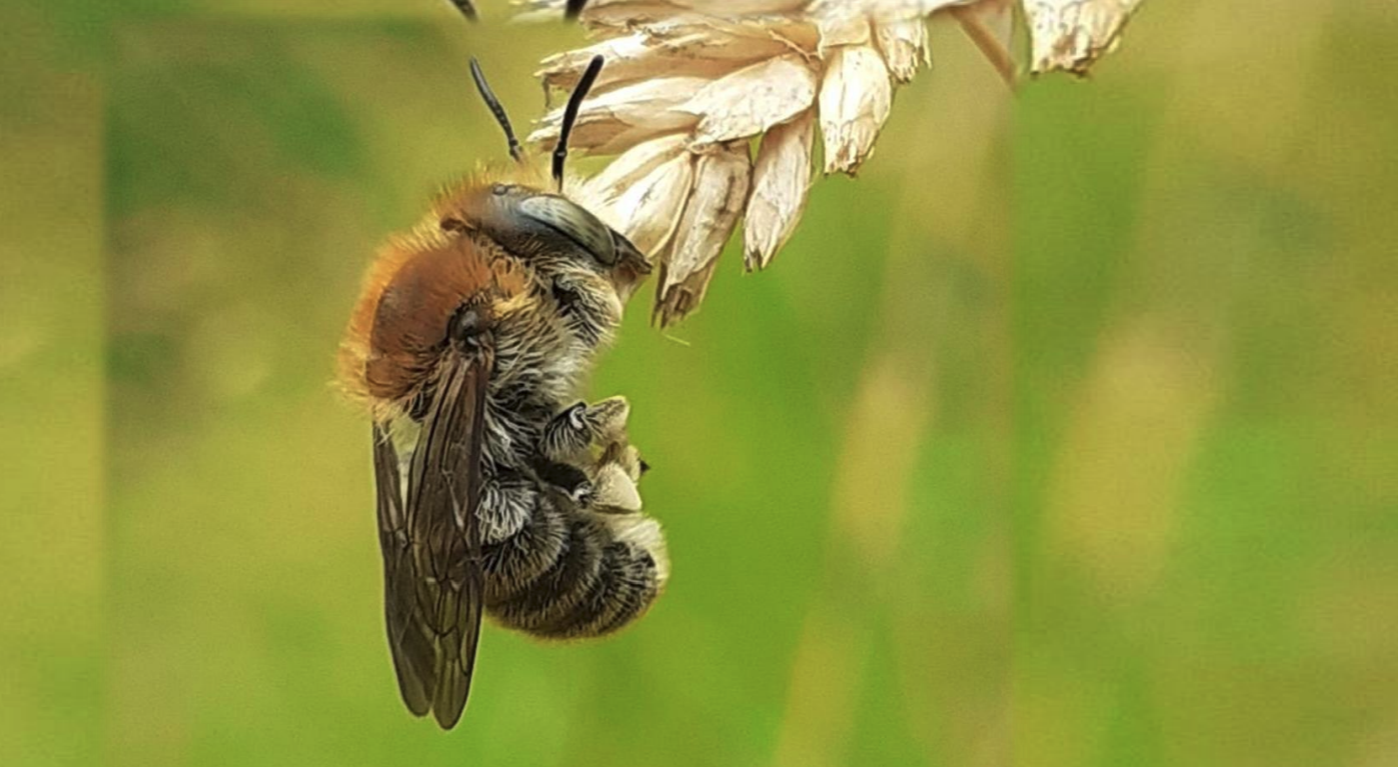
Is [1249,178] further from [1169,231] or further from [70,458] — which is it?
[70,458]

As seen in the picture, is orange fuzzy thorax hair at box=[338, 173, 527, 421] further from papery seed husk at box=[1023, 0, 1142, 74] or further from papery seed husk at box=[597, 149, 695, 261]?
papery seed husk at box=[1023, 0, 1142, 74]

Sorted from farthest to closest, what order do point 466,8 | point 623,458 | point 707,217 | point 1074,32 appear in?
point 466,8
point 623,458
point 707,217
point 1074,32

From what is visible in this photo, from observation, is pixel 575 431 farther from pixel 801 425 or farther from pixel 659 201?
pixel 801 425

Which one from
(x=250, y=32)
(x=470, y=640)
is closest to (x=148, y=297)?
(x=250, y=32)

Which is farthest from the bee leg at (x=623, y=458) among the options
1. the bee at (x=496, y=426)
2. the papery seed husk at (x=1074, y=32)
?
the papery seed husk at (x=1074, y=32)

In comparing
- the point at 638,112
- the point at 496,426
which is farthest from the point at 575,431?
the point at 638,112

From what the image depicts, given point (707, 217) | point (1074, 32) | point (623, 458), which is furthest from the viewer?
point (623, 458)

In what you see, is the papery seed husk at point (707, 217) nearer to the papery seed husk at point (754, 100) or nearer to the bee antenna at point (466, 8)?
the papery seed husk at point (754, 100)
